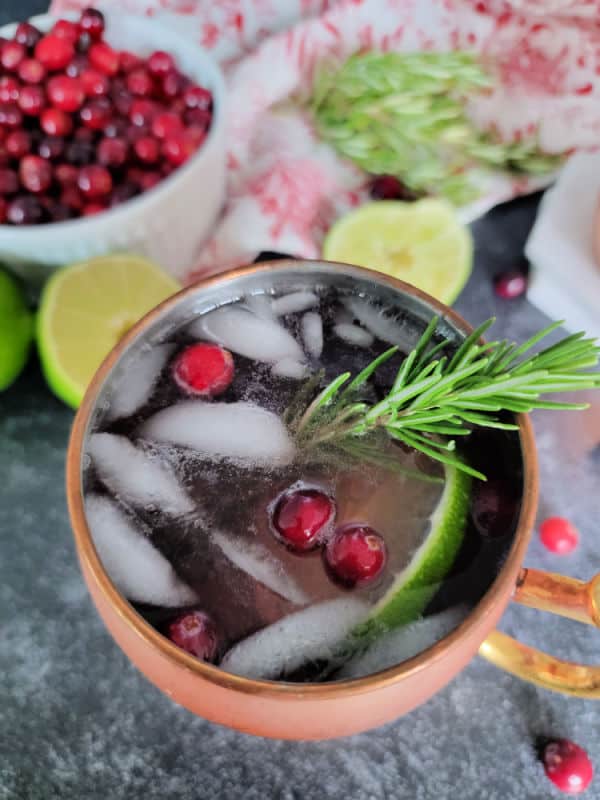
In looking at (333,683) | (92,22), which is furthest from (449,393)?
(92,22)

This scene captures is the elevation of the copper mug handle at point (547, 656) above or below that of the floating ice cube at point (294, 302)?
below

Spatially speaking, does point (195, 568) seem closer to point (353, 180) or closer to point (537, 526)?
point (537, 526)

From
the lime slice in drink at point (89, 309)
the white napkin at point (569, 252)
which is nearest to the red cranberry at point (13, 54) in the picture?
the lime slice in drink at point (89, 309)

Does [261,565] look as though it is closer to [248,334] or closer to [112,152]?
[248,334]

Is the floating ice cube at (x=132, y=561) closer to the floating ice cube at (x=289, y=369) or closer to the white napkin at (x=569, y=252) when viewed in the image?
the floating ice cube at (x=289, y=369)

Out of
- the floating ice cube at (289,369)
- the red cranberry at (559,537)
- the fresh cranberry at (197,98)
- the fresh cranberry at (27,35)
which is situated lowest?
the red cranberry at (559,537)

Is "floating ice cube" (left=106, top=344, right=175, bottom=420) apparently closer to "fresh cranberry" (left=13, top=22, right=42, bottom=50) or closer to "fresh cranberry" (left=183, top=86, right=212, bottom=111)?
"fresh cranberry" (left=183, top=86, right=212, bottom=111)

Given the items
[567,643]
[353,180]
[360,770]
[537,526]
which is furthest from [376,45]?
[360,770]
